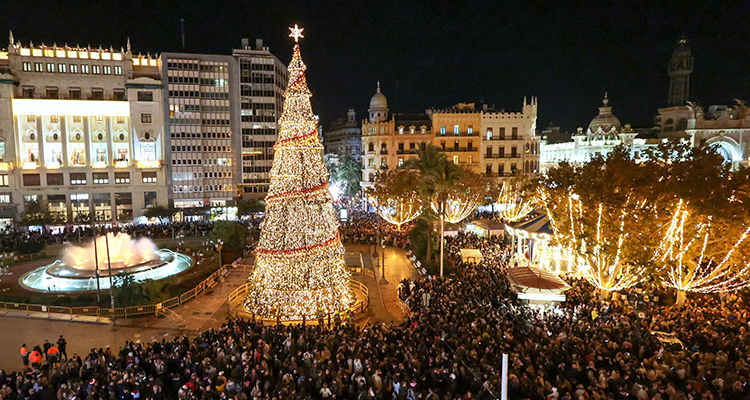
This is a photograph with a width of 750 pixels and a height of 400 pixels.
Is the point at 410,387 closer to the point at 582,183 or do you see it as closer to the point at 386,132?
the point at 582,183

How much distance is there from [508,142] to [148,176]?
53.0 m

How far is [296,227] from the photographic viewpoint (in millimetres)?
19453

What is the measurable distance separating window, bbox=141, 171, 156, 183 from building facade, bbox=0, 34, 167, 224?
0.13 meters

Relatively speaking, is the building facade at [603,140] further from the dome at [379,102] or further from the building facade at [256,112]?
the building facade at [256,112]

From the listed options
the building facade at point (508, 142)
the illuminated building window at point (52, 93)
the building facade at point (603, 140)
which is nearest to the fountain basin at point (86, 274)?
the illuminated building window at point (52, 93)

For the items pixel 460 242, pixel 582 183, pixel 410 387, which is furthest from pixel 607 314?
pixel 460 242

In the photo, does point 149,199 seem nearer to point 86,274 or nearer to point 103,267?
point 103,267

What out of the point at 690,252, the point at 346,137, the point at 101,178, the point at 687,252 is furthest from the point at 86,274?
the point at 346,137

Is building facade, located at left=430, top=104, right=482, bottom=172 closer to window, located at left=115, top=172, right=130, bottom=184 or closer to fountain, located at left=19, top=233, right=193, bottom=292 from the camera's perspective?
fountain, located at left=19, top=233, right=193, bottom=292

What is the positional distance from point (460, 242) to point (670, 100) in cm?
6340

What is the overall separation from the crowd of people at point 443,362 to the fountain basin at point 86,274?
10458 millimetres

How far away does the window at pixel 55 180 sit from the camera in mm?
56719

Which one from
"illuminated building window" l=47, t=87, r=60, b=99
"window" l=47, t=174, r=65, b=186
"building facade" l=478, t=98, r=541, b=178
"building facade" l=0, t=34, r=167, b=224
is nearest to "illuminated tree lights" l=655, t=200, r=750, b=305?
"building facade" l=478, t=98, r=541, b=178

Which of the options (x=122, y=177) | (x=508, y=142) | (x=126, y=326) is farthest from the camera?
(x=508, y=142)
